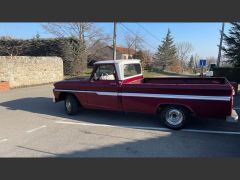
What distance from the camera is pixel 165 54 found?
59.6 meters

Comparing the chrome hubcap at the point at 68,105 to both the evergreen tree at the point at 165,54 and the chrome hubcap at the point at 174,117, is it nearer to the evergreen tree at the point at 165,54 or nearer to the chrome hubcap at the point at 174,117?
the chrome hubcap at the point at 174,117

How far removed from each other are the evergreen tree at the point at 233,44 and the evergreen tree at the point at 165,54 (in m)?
34.2

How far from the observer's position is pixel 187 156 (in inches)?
179

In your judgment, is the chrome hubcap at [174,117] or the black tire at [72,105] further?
the black tire at [72,105]

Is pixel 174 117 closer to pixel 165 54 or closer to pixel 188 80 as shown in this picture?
pixel 188 80

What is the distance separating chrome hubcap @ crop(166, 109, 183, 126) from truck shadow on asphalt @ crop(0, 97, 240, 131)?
449mm

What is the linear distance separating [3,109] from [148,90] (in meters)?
5.90

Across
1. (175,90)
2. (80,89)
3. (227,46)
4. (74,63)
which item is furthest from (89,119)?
(227,46)

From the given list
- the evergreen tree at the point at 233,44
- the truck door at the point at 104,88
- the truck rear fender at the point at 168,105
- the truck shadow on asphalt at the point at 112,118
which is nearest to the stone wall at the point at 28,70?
the truck shadow on asphalt at the point at 112,118

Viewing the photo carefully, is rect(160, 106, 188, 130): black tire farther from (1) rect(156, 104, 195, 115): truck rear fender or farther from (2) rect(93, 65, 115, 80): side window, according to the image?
(2) rect(93, 65, 115, 80): side window

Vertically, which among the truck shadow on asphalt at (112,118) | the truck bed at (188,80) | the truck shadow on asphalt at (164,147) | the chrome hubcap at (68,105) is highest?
the truck bed at (188,80)

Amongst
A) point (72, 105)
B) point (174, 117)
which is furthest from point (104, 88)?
point (174, 117)

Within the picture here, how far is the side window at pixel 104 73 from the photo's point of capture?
22.6 ft

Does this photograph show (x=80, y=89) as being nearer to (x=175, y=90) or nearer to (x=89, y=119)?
(x=89, y=119)
